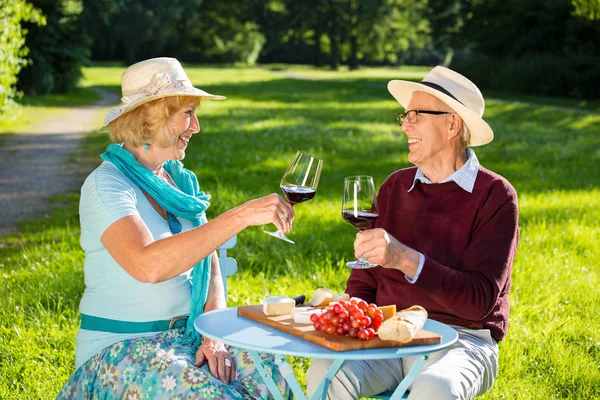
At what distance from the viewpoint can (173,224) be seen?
3.99m

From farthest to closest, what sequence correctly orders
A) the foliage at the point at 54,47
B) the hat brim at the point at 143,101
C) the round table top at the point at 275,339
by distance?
the foliage at the point at 54,47
the hat brim at the point at 143,101
the round table top at the point at 275,339

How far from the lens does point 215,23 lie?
78.3 m

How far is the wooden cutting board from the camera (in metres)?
3.13

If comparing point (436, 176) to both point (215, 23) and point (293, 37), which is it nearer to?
point (215, 23)

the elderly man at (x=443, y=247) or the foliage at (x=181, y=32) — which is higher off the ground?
the elderly man at (x=443, y=247)

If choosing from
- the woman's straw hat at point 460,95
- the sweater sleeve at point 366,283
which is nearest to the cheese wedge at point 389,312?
the sweater sleeve at point 366,283

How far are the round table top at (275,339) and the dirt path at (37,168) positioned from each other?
6.46 metres

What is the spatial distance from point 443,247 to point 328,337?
3.74 ft

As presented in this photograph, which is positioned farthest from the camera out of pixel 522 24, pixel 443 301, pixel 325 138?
pixel 522 24

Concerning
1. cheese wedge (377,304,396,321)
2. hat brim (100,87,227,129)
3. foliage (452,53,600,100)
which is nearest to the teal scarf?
hat brim (100,87,227,129)

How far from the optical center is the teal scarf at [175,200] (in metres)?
3.89

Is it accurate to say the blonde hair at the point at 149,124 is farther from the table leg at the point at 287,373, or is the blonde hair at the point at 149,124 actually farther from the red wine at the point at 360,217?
the table leg at the point at 287,373

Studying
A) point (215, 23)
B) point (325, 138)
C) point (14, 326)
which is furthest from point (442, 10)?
point (14, 326)

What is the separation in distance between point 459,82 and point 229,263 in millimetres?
1512
